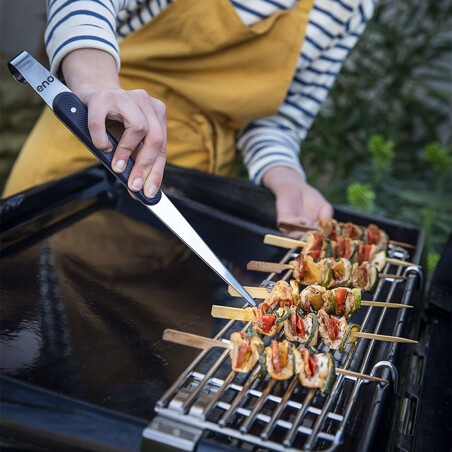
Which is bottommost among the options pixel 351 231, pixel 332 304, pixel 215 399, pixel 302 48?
pixel 215 399

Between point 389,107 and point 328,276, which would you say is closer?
point 328,276

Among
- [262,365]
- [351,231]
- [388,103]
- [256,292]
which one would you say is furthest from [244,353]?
[388,103]

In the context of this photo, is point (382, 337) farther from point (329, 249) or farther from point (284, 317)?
point (329, 249)

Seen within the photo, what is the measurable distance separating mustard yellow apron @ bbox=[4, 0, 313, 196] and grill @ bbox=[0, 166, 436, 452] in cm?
18

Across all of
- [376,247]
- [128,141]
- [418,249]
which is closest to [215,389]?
[128,141]

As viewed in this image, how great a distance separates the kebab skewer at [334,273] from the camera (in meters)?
1.37

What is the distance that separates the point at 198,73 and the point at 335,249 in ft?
2.32

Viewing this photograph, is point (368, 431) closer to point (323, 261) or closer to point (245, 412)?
point (245, 412)

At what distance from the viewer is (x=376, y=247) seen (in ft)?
5.02

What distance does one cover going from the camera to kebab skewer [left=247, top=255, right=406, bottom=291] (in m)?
1.37

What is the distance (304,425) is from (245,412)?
0.36ft

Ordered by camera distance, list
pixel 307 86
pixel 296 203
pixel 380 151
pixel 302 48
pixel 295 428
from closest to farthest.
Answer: pixel 295 428
pixel 296 203
pixel 302 48
pixel 307 86
pixel 380 151

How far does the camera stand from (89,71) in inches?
48.7

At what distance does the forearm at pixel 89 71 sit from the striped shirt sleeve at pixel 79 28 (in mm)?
17
